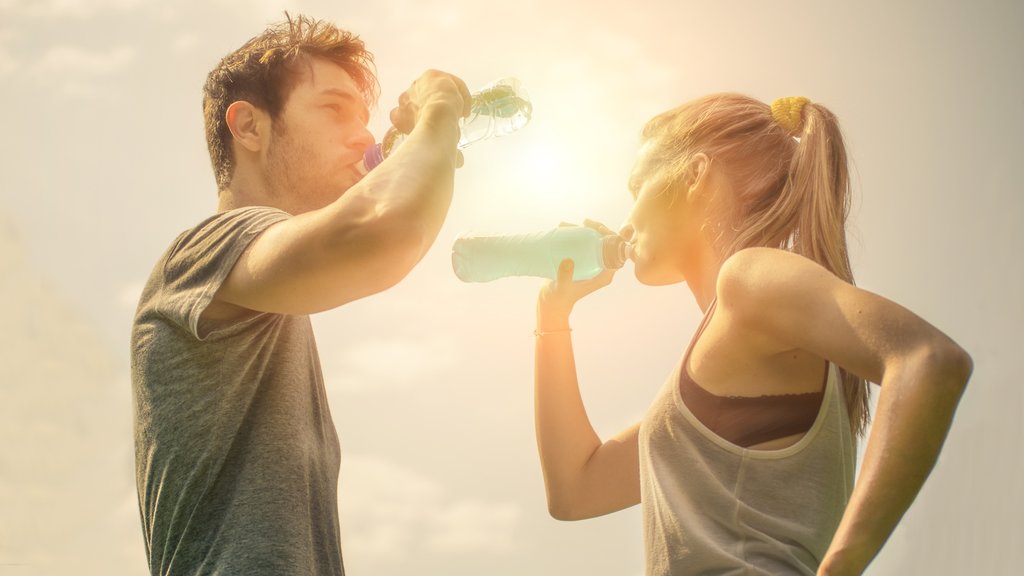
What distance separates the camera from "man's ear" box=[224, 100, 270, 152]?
2.89 metres

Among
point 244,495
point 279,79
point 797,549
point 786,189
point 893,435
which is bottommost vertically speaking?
point 797,549

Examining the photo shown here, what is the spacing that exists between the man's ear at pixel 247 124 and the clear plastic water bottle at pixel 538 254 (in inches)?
30.6

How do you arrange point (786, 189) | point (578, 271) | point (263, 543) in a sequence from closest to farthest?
1. point (263, 543)
2. point (786, 189)
3. point (578, 271)

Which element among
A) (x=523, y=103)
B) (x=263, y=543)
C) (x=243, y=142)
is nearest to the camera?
(x=263, y=543)

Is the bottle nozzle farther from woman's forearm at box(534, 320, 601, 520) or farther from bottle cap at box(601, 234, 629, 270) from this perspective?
woman's forearm at box(534, 320, 601, 520)

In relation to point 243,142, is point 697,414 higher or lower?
lower

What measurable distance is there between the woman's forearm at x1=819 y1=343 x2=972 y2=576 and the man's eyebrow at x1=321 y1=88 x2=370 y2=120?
1.83m

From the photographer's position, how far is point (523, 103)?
3.80m

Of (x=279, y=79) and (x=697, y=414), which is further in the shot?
(x=279, y=79)

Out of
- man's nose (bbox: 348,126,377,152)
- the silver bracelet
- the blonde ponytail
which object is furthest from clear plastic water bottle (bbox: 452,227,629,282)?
the blonde ponytail

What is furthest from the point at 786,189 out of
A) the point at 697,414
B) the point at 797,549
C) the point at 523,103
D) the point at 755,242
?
the point at 523,103

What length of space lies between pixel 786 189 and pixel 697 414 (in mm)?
677

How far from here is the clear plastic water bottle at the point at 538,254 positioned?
10.4 feet

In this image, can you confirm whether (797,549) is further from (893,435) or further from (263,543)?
(263,543)
